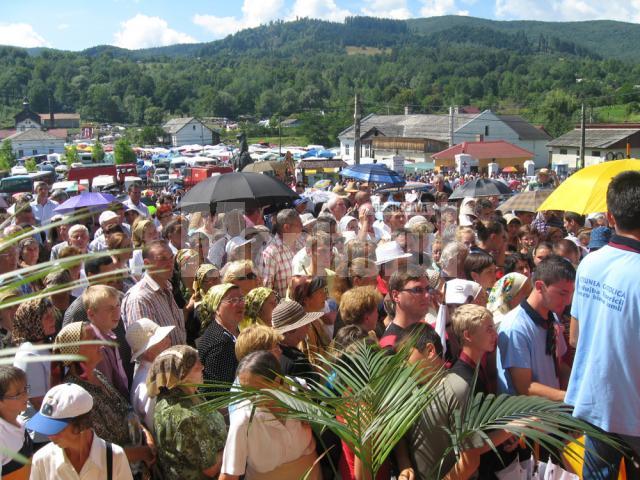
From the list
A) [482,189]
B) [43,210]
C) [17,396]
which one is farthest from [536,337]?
[43,210]

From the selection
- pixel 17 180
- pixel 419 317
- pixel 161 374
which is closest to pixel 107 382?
pixel 161 374

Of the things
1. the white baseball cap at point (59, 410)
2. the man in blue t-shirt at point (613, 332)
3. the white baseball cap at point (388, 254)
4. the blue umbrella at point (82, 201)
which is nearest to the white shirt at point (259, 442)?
the white baseball cap at point (59, 410)

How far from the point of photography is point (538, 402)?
2.54 metres

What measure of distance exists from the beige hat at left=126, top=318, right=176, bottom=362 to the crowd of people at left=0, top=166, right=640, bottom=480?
12mm

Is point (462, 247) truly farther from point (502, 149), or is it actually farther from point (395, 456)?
point (502, 149)

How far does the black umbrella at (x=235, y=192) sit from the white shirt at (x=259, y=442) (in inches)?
177

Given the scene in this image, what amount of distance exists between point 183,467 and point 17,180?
3675cm

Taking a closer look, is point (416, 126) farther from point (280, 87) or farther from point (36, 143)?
point (280, 87)

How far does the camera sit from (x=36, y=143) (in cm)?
9962

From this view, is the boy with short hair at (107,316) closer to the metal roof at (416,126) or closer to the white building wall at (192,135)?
the metal roof at (416,126)

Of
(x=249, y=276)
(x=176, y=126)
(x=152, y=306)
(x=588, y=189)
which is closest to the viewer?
(x=152, y=306)

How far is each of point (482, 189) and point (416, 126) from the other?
66696 millimetres

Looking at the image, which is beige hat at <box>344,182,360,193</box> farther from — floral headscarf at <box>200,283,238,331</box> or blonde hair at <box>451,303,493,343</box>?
blonde hair at <box>451,303,493,343</box>

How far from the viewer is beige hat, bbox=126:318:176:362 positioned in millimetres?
3904
